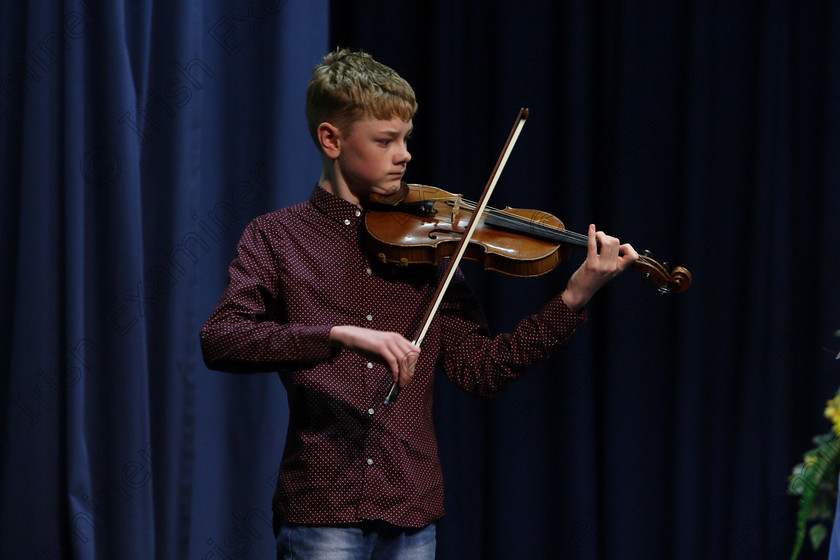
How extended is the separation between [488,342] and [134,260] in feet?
3.28

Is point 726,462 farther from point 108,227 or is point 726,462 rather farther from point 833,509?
point 108,227

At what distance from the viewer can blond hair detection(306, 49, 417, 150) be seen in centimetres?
145

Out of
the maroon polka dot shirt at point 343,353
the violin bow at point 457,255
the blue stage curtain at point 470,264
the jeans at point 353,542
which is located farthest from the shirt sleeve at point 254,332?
the blue stage curtain at point 470,264

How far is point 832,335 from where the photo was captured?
2.36m

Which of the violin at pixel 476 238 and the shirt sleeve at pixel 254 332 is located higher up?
the violin at pixel 476 238

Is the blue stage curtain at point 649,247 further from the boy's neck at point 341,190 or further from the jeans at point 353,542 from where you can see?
the jeans at point 353,542

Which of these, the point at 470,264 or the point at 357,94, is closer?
the point at 357,94

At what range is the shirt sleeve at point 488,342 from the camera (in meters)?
1.45

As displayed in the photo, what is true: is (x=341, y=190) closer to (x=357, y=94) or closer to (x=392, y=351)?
(x=357, y=94)

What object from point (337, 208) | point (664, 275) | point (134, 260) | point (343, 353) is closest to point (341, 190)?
point (337, 208)

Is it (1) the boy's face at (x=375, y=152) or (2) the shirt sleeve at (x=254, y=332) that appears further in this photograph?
(1) the boy's face at (x=375, y=152)

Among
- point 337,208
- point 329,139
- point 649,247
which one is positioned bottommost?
point 649,247

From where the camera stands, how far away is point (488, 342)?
1524 mm

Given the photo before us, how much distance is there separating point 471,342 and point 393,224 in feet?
0.80
